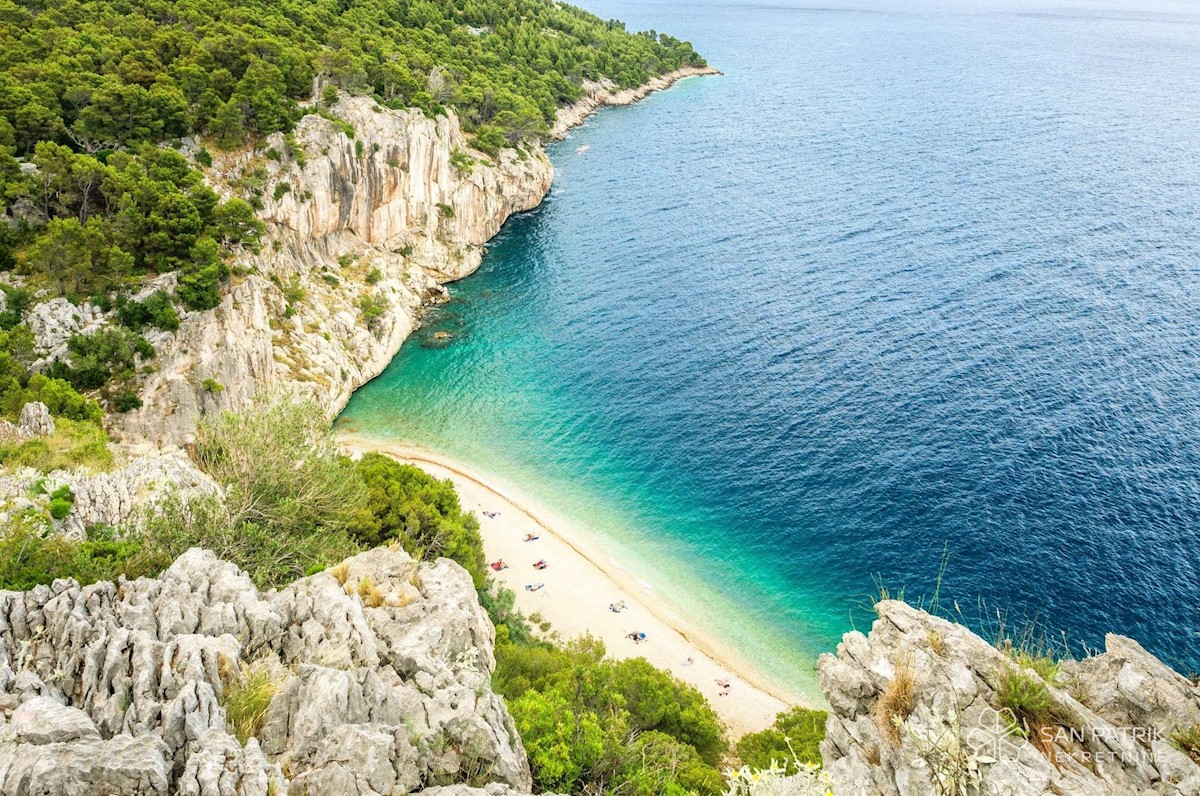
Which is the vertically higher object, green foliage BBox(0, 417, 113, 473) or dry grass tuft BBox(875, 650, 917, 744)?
dry grass tuft BBox(875, 650, 917, 744)

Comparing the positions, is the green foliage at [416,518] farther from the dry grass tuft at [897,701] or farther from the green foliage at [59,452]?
the dry grass tuft at [897,701]

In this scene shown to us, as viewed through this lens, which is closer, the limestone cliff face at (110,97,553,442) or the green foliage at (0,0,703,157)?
the limestone cliff face at (110,97,553,442)

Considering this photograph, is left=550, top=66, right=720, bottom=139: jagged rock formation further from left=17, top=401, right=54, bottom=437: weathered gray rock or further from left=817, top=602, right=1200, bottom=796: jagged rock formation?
left=817, top=602, right=1200, bottom=796: jagged rock formation

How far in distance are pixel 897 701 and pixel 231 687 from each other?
687 inches

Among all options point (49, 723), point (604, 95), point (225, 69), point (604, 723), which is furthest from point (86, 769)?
point (604, 95)

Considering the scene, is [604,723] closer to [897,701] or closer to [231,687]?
[897,701]

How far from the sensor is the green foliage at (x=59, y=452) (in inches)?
1318

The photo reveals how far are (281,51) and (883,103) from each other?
124227 mm

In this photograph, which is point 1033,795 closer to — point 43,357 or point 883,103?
point 43,357

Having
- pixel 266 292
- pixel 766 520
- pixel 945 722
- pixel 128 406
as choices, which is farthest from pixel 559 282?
pixel 945 722

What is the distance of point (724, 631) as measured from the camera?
49.6 metres

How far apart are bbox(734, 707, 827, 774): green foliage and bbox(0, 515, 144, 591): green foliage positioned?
2669 centimetres

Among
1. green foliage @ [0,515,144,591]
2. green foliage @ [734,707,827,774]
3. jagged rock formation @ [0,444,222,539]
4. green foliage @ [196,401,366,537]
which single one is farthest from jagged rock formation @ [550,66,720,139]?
green foliage @ [0,515,144,591]

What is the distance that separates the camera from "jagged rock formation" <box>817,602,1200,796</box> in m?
15.5
